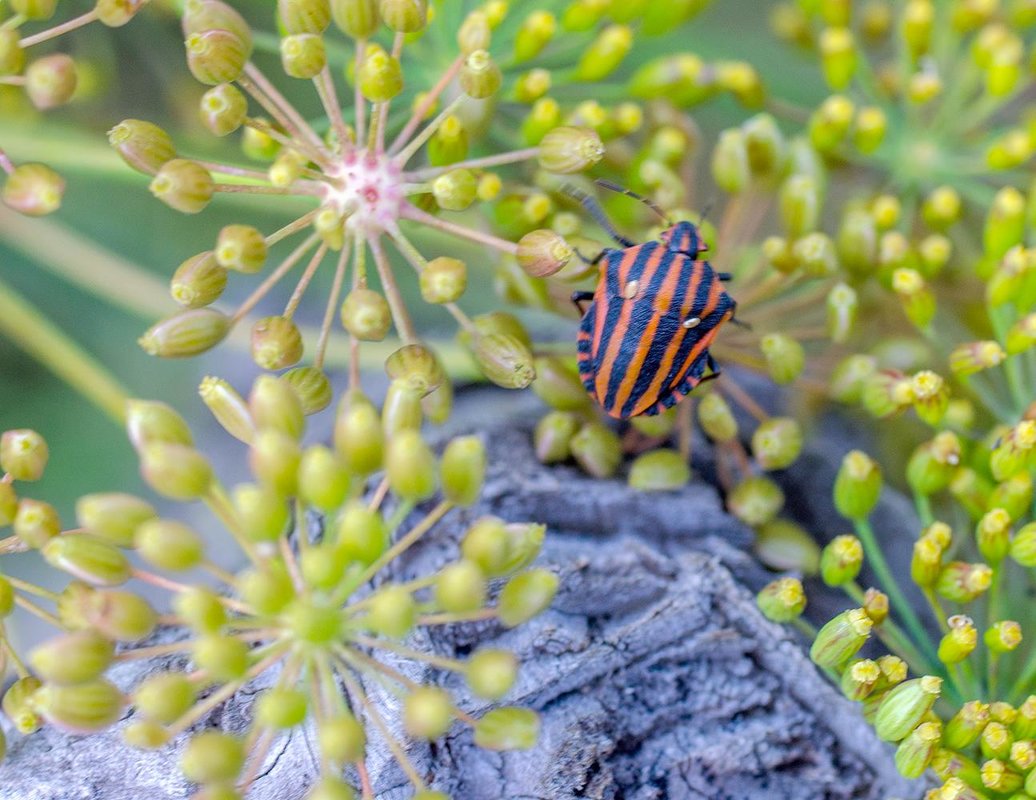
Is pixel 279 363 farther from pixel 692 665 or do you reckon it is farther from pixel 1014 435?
pixel 1014 435

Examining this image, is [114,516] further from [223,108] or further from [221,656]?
[223,108]

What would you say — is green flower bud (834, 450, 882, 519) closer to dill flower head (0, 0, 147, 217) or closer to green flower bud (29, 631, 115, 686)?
green flower bud (29, 631, 115, 686)

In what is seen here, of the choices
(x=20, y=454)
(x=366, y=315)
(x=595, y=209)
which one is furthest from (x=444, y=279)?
(x=20, y=454)

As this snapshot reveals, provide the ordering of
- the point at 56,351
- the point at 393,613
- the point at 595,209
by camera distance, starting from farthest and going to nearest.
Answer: the point at 56,351
the point at 595,209
the point at 393,613

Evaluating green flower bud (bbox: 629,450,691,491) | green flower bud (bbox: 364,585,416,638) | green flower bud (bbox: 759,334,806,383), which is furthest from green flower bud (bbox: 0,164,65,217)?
green flower bud (bbox: 759,334,806,383)

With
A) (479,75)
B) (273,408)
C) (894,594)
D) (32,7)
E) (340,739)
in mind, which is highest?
(32,7)

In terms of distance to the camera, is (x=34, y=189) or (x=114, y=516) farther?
(x=34, y=189)

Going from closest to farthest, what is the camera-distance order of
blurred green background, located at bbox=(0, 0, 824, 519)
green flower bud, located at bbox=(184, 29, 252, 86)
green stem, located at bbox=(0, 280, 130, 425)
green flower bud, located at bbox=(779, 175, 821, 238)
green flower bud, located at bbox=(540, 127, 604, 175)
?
green flower bud, located at bbox=(184, 29, 252, 86)
green flower bud, located at bbox=(540, 127, 604, 175)
green flower bud, located at bbox=(779, 175, 821, 238)
green stem, located at bbox=(0, 280, 130, 425)
blurred green background, located at bbox=(0, 0, 824, 519)
